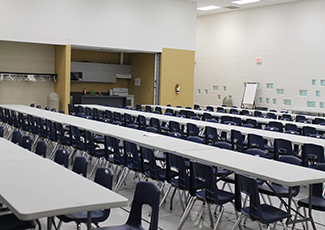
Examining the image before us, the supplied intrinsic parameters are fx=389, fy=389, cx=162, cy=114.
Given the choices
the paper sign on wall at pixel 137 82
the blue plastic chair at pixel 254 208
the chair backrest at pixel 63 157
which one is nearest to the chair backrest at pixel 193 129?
the chair backrest at pixel 63 157

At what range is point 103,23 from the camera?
16094 mm

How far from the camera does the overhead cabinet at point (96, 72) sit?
1778cm

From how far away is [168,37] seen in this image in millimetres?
17828

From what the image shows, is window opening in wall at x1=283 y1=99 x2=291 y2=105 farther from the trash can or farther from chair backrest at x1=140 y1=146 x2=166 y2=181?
chair backrest at x1=140 y1=146 x2=166 y2=181

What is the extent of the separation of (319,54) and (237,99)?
4590 mm

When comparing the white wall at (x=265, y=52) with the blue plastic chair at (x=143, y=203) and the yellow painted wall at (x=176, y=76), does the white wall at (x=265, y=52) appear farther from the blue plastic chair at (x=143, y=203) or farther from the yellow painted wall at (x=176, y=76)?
the blue plastic chair at (x=143, y=203)

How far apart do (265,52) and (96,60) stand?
819 centimetres

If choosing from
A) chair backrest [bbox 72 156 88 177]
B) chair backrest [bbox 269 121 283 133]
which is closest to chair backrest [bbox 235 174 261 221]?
chair backrest [bbox 72 156 88 177]

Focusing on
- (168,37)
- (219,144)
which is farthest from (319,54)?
(219,144)

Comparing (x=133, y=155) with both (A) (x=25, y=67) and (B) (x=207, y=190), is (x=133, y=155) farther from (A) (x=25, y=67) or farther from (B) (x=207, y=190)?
(A) (x=25, y=67)

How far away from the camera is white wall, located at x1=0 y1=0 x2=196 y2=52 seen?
14.4 m

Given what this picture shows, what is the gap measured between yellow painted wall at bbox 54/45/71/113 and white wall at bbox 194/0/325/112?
805 centimetres

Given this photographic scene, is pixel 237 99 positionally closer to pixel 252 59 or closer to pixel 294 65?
pixel 252 59

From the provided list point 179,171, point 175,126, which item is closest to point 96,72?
point 175,126
